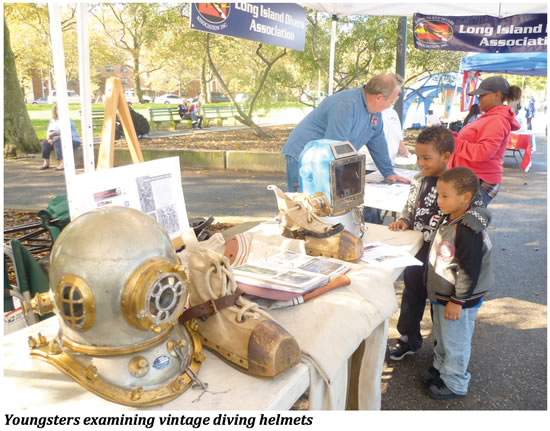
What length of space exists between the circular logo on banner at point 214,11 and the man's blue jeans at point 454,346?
2714 mm

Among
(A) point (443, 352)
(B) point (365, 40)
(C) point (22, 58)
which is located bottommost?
(A) point (443, 352)

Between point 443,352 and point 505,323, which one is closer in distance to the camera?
point 443,352

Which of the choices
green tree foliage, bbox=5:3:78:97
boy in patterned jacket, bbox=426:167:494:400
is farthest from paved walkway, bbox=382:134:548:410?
green tree foliage, bbox=5:3:78:97

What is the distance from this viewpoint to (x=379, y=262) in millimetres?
2186

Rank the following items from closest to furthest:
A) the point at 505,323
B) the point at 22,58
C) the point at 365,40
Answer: the point at 505,323
the point at 365,40
the point at 22,58

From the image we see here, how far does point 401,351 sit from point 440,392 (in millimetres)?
428

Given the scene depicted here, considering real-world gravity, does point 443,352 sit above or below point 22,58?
below

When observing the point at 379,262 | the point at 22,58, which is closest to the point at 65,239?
the point at 379,262

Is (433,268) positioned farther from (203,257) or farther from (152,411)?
(152,411)

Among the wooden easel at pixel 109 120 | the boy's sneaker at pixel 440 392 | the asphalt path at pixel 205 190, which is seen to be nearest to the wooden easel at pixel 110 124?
the wooden easel at pixel 109 120

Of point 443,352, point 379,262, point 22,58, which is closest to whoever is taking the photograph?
point 379,262

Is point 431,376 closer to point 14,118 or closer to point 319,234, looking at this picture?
point 319,234

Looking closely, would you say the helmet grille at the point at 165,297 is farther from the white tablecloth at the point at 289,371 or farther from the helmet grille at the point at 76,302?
the white tablecloth at the point at 289,371

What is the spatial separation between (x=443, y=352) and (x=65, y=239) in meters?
2.22
